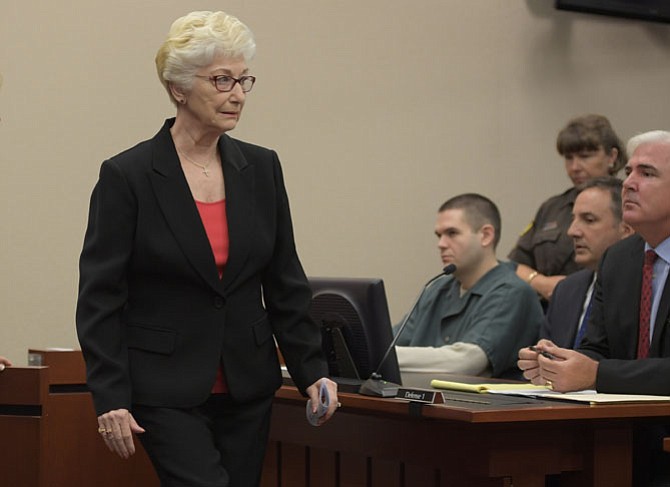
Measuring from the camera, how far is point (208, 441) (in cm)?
228

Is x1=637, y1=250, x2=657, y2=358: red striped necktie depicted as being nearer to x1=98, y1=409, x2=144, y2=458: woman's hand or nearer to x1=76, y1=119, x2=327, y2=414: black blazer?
x1=76, y1=119, x2=327, y2=414: black blazer

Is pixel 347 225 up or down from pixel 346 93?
down

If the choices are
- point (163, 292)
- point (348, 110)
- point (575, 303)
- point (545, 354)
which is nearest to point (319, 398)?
point (163, 292)

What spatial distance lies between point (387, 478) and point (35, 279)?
2418mm

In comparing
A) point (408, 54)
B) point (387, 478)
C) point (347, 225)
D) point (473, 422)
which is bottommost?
point (387, 478)

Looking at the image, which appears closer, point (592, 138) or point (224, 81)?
point (224, 81)

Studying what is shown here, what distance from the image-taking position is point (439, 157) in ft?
19.9

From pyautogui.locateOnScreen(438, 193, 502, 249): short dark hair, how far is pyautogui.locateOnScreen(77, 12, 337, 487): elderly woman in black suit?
228cm

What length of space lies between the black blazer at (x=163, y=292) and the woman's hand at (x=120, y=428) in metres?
0.02

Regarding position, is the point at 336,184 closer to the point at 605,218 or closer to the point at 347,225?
the point at 347,225

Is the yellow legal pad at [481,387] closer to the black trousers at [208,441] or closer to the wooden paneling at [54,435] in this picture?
Answer: the black trousers at [208,441]

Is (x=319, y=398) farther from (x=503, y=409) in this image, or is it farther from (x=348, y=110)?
(x=348, y=110)

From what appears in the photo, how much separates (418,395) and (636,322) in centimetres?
83

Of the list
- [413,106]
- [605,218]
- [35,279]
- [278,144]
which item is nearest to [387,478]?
[605,218]
